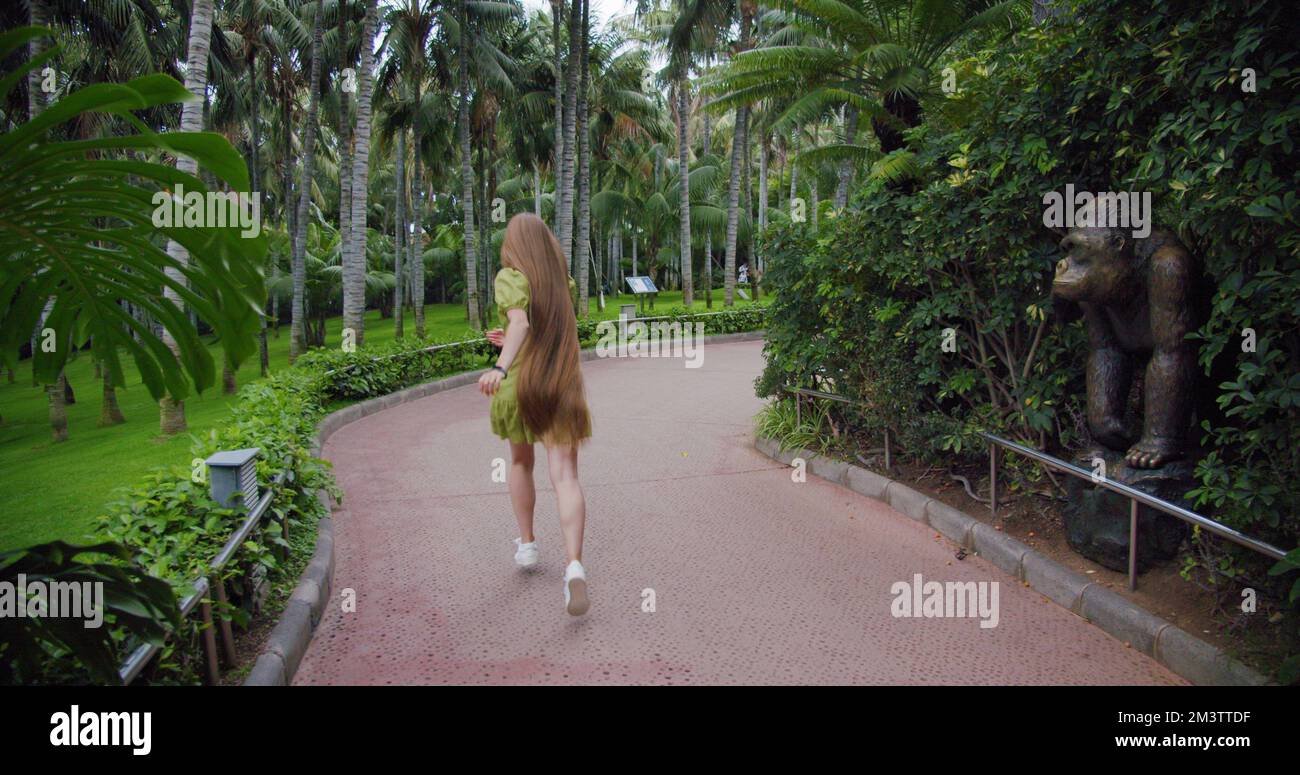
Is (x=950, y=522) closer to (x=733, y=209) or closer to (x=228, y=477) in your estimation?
(x=228, y=477)

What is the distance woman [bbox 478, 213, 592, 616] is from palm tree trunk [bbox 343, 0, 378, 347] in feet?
34.4

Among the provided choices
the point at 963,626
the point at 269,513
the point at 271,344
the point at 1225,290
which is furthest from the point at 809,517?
the point at 271,344

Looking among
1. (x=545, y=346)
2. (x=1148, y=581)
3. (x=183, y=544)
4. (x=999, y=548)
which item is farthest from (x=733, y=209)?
(x=183, y=544)

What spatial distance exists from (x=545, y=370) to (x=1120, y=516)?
327 centimetres

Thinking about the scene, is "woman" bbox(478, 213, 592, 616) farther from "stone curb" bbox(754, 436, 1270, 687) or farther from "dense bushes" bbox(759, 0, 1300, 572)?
"dense bushes" bbox(759, 0, 1300, 572)

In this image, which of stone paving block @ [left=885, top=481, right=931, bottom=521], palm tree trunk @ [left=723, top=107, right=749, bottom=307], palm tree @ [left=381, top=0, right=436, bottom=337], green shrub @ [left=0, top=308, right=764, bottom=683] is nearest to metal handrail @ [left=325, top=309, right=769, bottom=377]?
green shrub @ [left=0, top=308, right=764, bottom=683]

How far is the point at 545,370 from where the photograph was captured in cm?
476

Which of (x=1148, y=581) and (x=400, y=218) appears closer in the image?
(x=1148, y=581)

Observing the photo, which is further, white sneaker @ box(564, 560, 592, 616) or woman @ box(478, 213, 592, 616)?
woman @ box(478, 213, 592, 616)

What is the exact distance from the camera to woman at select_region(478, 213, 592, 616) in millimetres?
4621

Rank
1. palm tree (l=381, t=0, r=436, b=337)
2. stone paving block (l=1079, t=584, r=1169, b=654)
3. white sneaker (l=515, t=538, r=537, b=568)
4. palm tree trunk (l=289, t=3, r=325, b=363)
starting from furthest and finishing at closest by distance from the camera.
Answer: palm tree (l=381, t=0, r=436, b=337), palm tree trunk (l=289, t=3, r=325, b=363), white sneaker (l=515, t=538, r=537, b=568), stone paving block (l=1079, t=584, r=1169, b=654)

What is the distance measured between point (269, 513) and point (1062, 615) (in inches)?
180

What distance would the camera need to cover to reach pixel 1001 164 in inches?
207

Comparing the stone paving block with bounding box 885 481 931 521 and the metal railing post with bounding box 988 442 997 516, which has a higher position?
the metal railing post with bounding box 988 442 997 516
